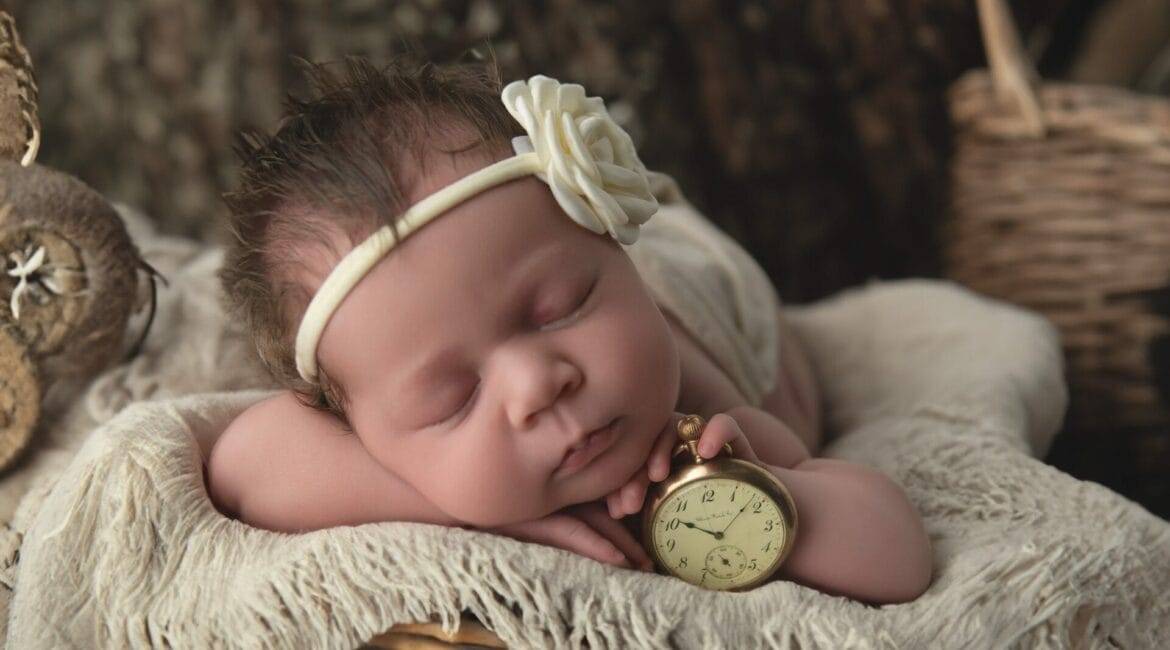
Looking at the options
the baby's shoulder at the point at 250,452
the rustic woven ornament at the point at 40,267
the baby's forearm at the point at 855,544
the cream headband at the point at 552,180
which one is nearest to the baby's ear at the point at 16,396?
the rustic woven ornament at the point at 40,267

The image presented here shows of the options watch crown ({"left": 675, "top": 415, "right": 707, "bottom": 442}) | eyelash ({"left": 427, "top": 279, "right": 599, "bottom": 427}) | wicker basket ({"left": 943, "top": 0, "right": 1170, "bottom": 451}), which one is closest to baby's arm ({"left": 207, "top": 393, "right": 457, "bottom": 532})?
eyelash ({"left": 427, "top": 279, "right": 599, "bottom": 427})

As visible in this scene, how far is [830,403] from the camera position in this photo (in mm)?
1516

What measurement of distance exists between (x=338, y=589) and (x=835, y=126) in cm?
155

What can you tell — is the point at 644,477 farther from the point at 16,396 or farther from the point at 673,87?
the point at 673,87

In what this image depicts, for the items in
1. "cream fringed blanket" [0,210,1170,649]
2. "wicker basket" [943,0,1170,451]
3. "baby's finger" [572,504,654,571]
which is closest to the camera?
"cream fringed blanket" [0,210,1170,649]

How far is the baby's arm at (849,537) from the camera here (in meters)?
0.93

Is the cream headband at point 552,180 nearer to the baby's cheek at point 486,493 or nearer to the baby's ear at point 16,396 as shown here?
the baby's cheek at point 486,493

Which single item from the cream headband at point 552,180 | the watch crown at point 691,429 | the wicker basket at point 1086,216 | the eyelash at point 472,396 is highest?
the cream headband at point 552,180

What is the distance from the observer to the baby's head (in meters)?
0.85

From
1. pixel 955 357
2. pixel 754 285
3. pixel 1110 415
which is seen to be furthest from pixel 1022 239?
pixel 754 285

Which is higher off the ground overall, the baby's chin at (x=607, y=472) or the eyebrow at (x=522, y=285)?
the eyebrow at (x=522, y=285)

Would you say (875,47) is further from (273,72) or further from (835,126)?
(273,72)

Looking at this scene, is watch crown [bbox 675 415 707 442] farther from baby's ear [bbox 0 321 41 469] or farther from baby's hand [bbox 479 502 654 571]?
baby's ear [bbox 0 321 41 469]

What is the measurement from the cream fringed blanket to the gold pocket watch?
0.15 feet
